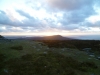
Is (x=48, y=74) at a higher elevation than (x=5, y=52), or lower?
lower

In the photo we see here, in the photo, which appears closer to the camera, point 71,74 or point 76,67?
point 71,74

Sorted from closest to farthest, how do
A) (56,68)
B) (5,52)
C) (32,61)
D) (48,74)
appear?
(48,74) → (56,68) → (32,61) → (5,52)

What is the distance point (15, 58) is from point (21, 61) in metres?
1.27

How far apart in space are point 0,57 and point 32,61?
4125 mm

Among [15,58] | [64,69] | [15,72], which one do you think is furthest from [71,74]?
[15,58]

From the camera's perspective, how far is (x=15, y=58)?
18.8 metres

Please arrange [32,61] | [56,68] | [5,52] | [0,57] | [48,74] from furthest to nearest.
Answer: [5,52] → [0,57] → [32,61] → [56,68] → [48,74]

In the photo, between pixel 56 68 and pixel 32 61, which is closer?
pixel 56 68

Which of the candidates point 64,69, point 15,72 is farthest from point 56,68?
point 15,72

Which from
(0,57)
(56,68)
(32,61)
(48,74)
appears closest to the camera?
(48,74)

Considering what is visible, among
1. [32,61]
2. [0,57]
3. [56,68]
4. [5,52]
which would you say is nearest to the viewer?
[56,68]

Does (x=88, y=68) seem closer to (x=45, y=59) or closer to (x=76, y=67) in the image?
(x=76, y=67)

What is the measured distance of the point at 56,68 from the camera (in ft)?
53.8

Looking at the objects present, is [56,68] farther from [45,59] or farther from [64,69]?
[45,59]
